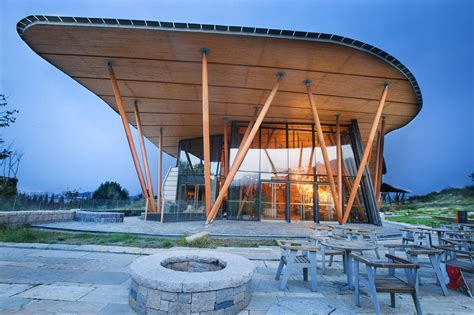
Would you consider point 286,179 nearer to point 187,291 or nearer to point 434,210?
point 187,291

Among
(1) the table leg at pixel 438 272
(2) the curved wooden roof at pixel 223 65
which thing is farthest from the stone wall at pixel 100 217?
(1) the table leg at pixel 438 272

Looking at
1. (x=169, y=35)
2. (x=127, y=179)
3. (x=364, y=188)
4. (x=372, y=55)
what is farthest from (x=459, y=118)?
(x=127, y=179)

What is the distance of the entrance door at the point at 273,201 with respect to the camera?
16.1m

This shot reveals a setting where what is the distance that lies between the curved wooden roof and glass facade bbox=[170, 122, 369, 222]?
1821mm

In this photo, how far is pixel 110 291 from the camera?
11.9ft

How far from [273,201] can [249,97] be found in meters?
6.94

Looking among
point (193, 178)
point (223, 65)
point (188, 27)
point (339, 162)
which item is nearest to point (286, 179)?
point (339, 162)

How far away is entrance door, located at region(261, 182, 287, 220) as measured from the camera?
1608 centimetres

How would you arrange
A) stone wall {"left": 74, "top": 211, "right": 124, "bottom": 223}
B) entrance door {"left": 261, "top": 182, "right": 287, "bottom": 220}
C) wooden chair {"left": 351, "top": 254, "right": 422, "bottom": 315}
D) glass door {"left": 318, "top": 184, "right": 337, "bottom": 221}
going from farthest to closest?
glass door {"left": 318, "top": 184, "right": 337, "bottom": 221}
entrance door {"left": 261, "top": 182, "right": 287, "bottom": 220}
stone wall {"left": 74, "top": 211, "right": 124, "bottom": 223}
wooden chair {"left": 351, "top": 254, "right": 422, "bottom": 315}

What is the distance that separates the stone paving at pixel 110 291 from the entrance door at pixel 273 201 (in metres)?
10.4

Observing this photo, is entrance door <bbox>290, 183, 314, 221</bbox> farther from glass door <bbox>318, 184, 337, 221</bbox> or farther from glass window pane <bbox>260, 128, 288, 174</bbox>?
glass window pane <bbox>260, 128, 288, 174</bbox>

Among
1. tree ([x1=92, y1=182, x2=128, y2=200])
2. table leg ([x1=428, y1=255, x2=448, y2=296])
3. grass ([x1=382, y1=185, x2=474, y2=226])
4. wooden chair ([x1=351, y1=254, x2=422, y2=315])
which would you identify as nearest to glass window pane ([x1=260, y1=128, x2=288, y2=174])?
grass ([x1=382, y1=185, x2=474, y2=226])

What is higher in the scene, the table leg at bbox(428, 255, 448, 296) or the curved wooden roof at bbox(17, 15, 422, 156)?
the curved wooden roof at bbox(17, 15, 422, 156)

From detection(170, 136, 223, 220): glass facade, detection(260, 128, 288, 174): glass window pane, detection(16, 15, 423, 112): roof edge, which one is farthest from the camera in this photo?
detection(260, 128, 288, 174): glass window pane
